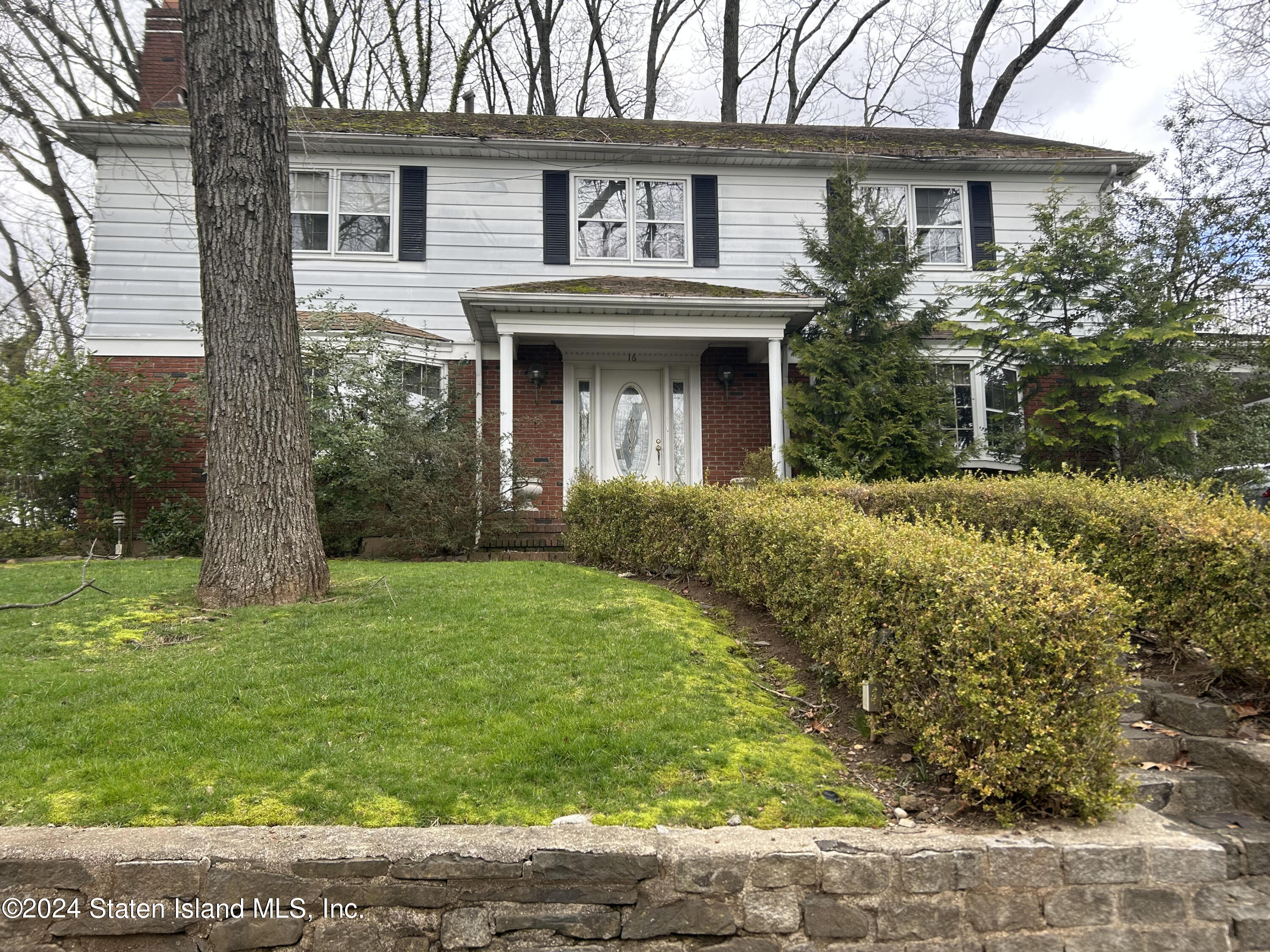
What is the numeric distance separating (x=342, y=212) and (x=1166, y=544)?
11387 mm

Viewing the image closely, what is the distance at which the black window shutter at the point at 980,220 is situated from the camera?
12.2m

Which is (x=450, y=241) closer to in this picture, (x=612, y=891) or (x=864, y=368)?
(x=864, y=368)

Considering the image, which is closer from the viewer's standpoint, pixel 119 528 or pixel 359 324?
pixel 119 528

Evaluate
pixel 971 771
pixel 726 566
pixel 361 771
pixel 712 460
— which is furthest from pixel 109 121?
pixel 971 771

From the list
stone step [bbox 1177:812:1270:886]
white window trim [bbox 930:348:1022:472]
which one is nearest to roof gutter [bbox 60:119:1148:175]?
white window trim [bbox 930:348:1022:472]

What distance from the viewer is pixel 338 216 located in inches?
459

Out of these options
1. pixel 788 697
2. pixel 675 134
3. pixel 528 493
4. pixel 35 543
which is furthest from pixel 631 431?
pixel 35 543

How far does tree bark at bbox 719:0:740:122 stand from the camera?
64.4 ft

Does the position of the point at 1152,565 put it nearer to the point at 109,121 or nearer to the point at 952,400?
the point at 952,400

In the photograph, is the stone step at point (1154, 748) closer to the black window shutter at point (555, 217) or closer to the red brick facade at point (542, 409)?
the red brick facade at point (542, 409)

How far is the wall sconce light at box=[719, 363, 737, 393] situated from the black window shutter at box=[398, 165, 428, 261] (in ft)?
15.8

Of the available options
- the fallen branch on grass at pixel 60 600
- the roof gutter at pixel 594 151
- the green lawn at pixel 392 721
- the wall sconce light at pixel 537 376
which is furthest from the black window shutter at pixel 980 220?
the fallen branch on grass at pixel 60 600

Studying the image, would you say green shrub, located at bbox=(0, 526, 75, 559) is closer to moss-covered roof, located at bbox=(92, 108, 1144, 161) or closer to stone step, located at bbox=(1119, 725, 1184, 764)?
moss-covered roof, located at bbox=(92, 108, 1144, 161)

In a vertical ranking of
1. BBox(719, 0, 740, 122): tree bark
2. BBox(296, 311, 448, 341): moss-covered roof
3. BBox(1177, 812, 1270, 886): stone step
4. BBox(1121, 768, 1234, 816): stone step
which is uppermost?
BBox(719, 0, 740, 122): tree bark
